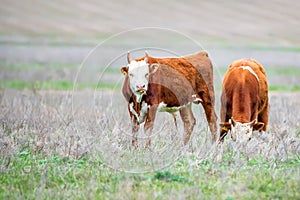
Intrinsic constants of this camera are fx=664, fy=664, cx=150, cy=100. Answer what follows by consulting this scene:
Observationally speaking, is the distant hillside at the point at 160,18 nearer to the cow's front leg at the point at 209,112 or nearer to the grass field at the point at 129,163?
the cow's front leg at the point at 209,112

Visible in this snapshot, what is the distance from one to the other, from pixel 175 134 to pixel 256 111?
1.56 metres

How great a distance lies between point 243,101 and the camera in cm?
1165

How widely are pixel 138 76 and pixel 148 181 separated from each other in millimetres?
2523

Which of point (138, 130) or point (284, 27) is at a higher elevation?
point (284, 27)

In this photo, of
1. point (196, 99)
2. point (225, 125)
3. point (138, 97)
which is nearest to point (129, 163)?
point (138, 97)

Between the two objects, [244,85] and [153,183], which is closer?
[153,183]

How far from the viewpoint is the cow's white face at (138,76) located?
10992mm

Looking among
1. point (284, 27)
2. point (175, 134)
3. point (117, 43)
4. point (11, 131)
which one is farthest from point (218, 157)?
point (284, 27)

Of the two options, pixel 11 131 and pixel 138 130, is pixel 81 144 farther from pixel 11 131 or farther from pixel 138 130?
pixel 11 131

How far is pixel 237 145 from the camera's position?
1081 centimetres

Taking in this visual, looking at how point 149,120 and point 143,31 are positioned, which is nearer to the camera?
point 149,120

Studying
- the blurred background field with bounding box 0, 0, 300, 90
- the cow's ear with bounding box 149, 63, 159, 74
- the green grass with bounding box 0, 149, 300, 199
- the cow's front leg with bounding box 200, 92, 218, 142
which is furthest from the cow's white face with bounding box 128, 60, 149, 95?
the blurred background field with bounding box 0, 0, 300, 90

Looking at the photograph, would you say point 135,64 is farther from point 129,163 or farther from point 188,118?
point 188,118

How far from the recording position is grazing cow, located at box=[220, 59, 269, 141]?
36.8 feet
